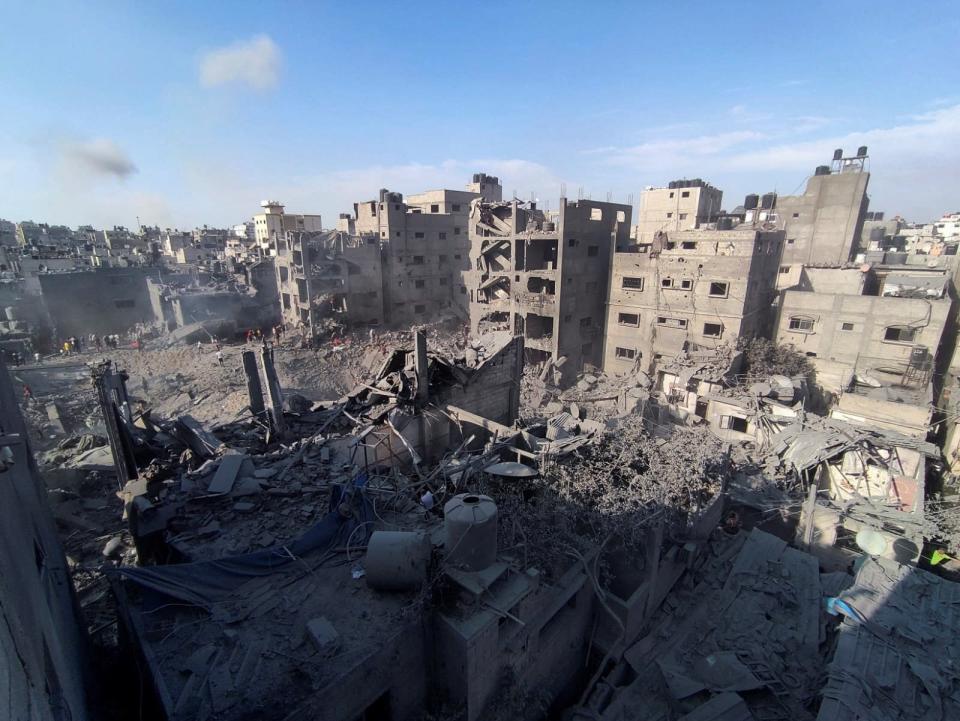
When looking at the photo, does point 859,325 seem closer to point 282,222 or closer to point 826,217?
point 826,217

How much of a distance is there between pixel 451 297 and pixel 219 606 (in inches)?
1465

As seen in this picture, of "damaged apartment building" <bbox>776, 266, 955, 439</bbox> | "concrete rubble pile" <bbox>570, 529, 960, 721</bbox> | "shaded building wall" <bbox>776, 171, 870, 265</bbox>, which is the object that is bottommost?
"concrete rubble pile" <bbox>570, 529, 960, 721</bbox>

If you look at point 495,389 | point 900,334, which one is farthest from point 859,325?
point 495,389

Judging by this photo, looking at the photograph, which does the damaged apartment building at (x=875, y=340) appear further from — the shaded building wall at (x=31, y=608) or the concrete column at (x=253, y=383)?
the shaded building wall at (x=31, y=608)

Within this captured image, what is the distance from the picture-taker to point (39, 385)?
2458cm

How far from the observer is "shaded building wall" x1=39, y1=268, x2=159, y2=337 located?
32938 mm

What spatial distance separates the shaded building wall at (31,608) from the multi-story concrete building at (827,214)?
4139cm

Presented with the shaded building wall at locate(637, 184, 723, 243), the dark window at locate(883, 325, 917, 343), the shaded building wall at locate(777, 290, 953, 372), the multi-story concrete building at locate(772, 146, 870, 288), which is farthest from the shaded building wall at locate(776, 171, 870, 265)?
the dark window at locate(883, 325, 917, 343)

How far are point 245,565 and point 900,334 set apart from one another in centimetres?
3230

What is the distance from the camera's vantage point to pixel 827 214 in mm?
37625

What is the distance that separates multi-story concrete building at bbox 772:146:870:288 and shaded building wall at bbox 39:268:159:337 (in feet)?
165

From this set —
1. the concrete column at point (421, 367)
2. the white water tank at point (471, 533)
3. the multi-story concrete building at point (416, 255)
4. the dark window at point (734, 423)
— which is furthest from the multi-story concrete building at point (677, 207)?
the white water tank at point (471, 533)

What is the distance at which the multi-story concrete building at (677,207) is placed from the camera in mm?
42656

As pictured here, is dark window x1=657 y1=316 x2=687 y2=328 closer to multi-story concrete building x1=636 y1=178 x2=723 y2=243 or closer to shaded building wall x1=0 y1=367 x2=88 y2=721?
multi-story concrete building x1=636 y1=178 x2=723 y2=243
